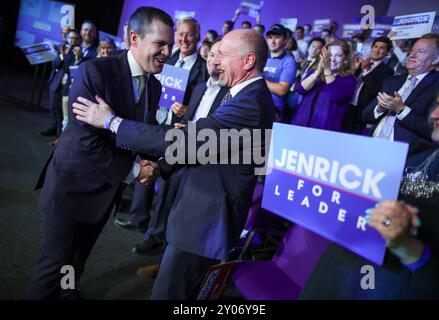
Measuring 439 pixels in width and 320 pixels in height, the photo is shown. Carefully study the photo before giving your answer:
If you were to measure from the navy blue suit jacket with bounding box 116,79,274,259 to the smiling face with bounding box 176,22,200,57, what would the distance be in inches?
79.8

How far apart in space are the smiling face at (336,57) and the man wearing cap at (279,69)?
0.44 m

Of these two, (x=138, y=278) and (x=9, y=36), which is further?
(x=9, y=36)

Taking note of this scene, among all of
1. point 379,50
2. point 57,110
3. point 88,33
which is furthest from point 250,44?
point 57,110

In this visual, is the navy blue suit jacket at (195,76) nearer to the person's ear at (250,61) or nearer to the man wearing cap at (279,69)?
the man wearing cap at (279,69)

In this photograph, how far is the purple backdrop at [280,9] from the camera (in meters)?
8.88

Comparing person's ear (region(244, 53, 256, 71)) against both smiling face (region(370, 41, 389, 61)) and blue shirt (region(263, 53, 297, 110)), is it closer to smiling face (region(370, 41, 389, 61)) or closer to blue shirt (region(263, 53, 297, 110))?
blue shirt (region(263, 53, 297, 110))

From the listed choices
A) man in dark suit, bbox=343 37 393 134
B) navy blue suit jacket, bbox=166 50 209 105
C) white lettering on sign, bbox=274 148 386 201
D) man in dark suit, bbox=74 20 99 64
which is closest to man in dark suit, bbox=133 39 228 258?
navy blue suit jacket, bbox=166 50 209 105

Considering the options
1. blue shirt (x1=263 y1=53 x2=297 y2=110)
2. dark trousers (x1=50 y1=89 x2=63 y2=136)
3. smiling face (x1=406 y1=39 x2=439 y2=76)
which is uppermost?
smiling face (x1=406 y1=39 x2=439 y2=76)

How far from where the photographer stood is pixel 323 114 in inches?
146

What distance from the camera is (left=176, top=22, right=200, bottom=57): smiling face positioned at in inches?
141

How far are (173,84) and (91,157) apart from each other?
165 cm

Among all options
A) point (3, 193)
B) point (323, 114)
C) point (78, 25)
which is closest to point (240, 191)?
point (323, 114)
